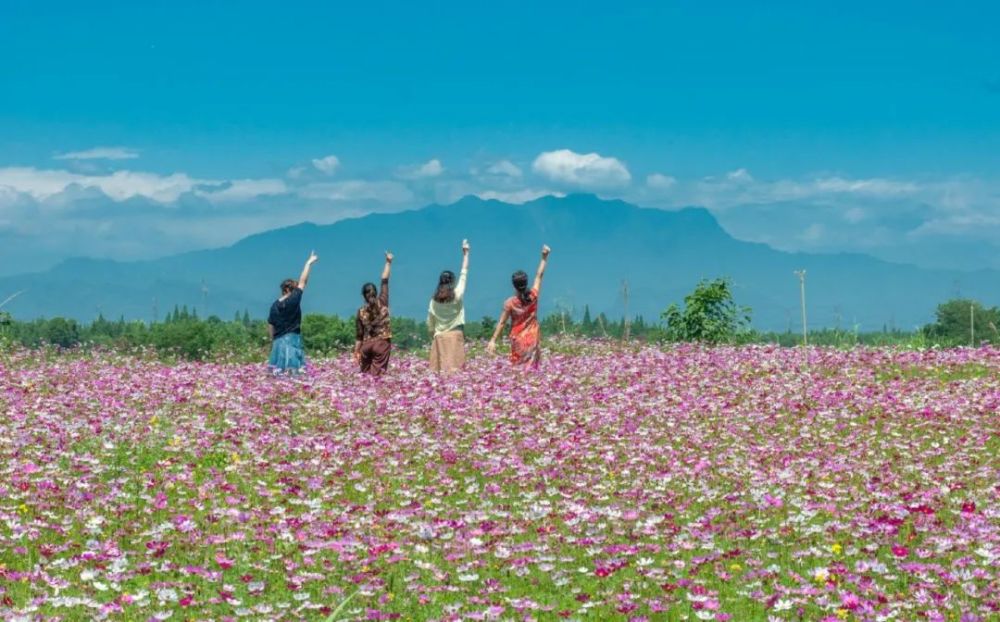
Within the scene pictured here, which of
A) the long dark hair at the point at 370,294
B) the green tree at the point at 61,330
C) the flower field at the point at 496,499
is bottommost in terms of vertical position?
the flower field at the point at 496,499

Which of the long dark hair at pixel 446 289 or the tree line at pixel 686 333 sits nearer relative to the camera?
the long dark hair at pixel 446 289

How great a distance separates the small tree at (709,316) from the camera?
2995 cm

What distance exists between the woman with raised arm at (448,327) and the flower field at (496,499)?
6.13ft

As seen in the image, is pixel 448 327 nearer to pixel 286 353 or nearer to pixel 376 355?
pixel 376 355

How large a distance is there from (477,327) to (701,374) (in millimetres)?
14285

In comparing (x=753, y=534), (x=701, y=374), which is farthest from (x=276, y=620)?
(x=701, y=374)

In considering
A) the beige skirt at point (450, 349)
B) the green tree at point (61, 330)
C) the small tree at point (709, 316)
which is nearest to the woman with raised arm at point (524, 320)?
the beige skirt at point (450, 349)

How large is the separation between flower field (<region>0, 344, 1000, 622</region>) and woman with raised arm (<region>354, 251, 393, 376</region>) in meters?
1.71

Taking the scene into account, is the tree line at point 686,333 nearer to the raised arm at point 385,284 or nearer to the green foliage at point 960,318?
the green foliage at point 960,318

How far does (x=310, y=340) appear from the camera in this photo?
45.9 meters

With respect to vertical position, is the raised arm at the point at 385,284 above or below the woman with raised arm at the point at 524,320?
above

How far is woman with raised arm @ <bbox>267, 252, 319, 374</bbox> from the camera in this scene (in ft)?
68.1

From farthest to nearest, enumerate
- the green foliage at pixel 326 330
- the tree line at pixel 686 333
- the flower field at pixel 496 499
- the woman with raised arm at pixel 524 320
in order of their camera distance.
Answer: the green foliage at pixel 326 330, the tree line at pixel 686 333, the woman with raised arm at pixel 524 320, the flower field at pixel 496 499

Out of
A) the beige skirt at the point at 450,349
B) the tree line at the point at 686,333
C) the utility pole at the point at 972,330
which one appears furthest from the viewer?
the utility pole at the point at 972,330
